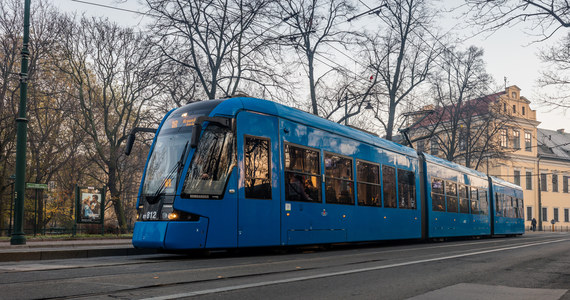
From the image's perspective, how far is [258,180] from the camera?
1110cm

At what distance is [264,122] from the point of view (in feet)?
37.4

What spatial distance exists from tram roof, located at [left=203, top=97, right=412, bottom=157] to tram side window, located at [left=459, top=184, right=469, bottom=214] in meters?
7.32

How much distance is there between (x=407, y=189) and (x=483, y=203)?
906cm

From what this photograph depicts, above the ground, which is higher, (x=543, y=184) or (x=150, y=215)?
(x=543, y=184)

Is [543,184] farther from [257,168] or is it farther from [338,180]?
[257,168]

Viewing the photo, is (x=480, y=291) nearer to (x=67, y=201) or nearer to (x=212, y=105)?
(x=212, y=105)

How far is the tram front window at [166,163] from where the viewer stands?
403 inches

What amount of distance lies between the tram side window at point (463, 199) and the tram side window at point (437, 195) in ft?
6.77

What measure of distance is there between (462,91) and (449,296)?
30.9 metres

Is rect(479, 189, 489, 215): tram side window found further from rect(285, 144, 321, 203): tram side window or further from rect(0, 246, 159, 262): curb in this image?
rect(0, 246, 159, 262): curb

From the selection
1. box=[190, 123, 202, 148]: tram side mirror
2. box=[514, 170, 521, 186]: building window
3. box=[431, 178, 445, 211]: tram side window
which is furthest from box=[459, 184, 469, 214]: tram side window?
box=[514, 170, 521, 186]: building window

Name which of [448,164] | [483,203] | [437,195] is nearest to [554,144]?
[483,203]

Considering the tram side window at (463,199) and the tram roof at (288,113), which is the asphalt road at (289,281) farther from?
the tram side window at (463,199)

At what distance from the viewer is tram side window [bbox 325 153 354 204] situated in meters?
13.1
